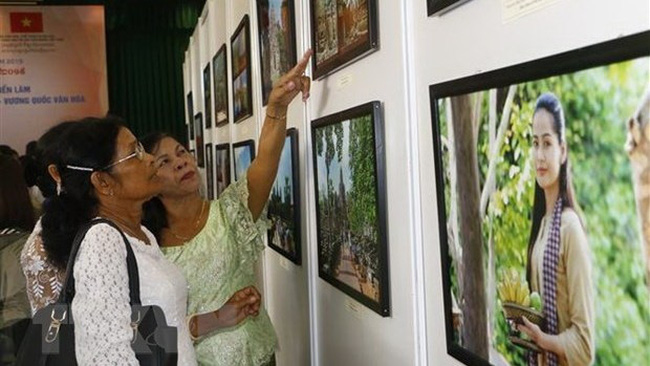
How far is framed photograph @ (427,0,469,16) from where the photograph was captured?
111cm

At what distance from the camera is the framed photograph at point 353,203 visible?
1577mm

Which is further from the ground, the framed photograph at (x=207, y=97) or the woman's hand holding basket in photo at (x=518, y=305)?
the framed photograph at (x=207, y=97)

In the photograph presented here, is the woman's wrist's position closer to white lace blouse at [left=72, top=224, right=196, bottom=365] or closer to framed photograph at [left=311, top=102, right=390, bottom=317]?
framed photograph at [left=311, top=102, right=390, bottom=317]

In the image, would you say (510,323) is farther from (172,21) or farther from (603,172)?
(172,21)

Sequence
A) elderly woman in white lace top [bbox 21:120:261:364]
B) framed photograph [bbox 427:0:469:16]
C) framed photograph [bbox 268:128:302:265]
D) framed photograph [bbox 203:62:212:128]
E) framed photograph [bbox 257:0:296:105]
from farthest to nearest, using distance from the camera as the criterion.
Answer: framed photograph [bbox 203:62:212:128]
framed photograph [bbox 268:128:302:265]
framed photograph [bbox 257:0:296:105]
elderly woman in white lace top [bbox 21:120:261:364]
framed photograph [bbox 427:0:469:16]

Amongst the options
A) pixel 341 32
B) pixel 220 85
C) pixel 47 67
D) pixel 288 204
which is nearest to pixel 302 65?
pixel 341 32

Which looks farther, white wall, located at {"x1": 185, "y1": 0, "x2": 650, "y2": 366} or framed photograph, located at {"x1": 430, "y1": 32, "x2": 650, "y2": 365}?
white wall, located at {"x1": 185, "y1": 0, "x2": 650, "y2": 366}

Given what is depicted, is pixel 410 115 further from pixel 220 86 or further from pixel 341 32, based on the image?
pixel 220 86

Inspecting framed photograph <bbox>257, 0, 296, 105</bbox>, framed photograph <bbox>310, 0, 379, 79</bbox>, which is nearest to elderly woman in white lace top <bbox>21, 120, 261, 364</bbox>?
framed photograph <bbox>310, 0, 379, 79</bbox>

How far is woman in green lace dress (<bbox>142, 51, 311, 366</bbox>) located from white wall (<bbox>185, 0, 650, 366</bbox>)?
16 centimetres

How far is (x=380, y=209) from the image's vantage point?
1.57 metres

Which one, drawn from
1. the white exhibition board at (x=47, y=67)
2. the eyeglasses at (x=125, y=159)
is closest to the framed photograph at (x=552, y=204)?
the eyeglasses at (x=125, y=159)

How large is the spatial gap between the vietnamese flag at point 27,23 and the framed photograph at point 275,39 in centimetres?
777

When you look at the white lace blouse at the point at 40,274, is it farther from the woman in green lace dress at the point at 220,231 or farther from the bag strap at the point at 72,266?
the woman in green lace dress at the point at 220,231
